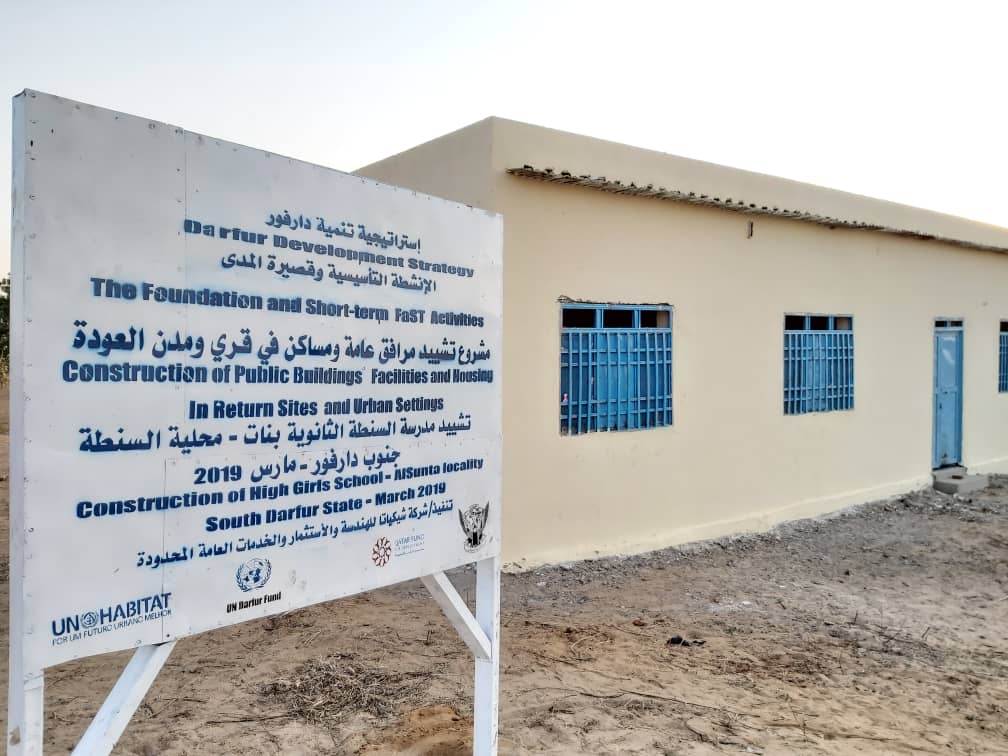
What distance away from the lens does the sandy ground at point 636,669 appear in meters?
3.26

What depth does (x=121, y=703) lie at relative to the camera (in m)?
1.80

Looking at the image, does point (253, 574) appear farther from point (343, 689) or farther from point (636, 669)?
point (636, 669)

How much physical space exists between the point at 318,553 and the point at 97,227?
3.52 ft

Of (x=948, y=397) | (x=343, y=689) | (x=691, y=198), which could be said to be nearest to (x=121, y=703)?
(x=343, y=689)

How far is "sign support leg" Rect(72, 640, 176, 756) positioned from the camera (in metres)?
1.76

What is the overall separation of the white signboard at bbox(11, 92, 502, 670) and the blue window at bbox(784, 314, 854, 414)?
6344 mm

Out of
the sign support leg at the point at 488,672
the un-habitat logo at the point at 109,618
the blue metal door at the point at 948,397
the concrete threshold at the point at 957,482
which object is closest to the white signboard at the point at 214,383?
the un-habitat logo at the point at 109,618

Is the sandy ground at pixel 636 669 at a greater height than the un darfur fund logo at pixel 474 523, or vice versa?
the un darfur fund logo at pixel 474 523

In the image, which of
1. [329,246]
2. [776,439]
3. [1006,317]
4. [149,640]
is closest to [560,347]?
[776,439]

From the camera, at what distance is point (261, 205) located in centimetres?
207

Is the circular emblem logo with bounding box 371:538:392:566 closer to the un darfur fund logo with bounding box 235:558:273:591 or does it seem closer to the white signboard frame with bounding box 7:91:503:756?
the white signboard frame with bounding box 7:91:503:756

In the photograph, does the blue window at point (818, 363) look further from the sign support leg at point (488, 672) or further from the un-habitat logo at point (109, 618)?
the un-habitat logo at point (109, 618)

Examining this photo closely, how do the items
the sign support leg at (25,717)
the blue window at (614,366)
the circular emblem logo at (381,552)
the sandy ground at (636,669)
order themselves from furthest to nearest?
the blue window at (614,366)
the sandy ground at (636,669)
the circular emblem logo at (381,552)
the sign support leg at (25,717)

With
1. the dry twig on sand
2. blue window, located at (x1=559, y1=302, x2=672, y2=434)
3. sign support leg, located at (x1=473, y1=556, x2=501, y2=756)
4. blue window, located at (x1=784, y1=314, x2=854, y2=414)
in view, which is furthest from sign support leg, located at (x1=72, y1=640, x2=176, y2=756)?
blue window, located at (x1=784, y1=314, x2=854, y2=414)
